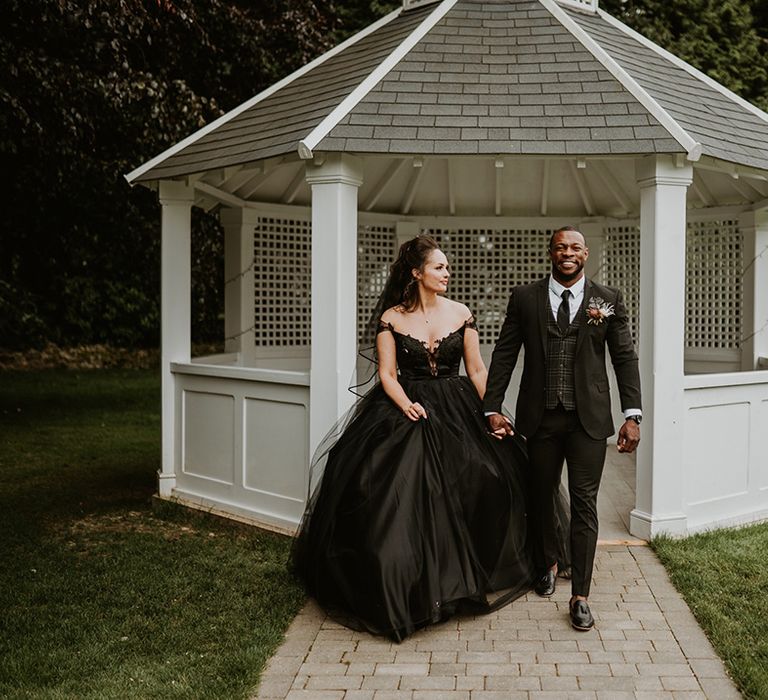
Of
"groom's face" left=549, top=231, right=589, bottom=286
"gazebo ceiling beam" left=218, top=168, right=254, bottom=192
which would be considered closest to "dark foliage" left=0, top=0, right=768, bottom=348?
"gazebo ceiling beam" left=218, top=168, right=254, bottom=192

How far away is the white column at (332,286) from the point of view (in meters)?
6.27

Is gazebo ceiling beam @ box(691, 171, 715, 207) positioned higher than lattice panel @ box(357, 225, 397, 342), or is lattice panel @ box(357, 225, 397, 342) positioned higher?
gazebo ceiling beam @ box(691, 171, 715, 207)

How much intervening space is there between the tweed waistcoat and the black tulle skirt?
2.04 feet

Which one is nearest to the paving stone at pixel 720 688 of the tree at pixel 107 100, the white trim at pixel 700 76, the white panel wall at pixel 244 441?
the white panel wall at pixel 244 441

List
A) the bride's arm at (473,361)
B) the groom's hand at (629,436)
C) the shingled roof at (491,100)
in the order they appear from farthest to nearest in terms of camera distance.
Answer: the shingled roof at (491,100)
the bride's arm at (473,361)
the groom's hand at (629,436)

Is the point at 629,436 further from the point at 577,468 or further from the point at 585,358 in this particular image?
the point at 585,358

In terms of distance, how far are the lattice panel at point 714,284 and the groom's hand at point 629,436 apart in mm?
A: 4683

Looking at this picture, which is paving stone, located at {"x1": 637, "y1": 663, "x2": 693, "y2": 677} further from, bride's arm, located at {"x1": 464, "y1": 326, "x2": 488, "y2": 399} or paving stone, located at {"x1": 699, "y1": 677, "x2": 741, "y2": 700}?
bride's arm, located at {"x1": 464, "y1": 326, "x2": 488, "y2": 399}

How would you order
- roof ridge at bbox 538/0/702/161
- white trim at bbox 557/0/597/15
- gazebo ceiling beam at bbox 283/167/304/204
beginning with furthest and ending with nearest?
gazebo ceiling beam at bbox 283/167/304/204, white trim at bbox 557/0/597/15, roof ridge at bbox 538/0/702/161

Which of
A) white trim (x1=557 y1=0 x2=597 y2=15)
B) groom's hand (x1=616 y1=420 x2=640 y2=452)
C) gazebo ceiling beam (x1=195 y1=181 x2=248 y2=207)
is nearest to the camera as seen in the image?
groom's hand (x1=616 y1=420 x2=640 y2=452)

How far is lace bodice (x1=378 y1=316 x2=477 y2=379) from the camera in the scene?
536 cm

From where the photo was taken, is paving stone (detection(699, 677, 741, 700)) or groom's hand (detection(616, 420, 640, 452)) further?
groom's hand (detection(616, 420, 640, 452))

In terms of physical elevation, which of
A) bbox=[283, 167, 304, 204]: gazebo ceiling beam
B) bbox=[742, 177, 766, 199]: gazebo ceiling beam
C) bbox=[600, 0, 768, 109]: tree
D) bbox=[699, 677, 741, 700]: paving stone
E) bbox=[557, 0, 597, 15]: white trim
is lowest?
bbox=[699, 677, 741, 700]: paving stone

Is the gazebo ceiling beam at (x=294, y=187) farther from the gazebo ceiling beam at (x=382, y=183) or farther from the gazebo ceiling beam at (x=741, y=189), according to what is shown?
the gazebo ceiling beam at (x=741, y=189)
